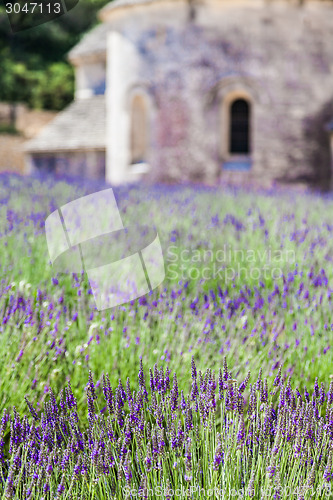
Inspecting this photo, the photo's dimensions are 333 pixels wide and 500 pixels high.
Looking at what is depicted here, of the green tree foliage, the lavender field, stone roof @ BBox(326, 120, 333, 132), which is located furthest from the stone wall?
the green tree foliage

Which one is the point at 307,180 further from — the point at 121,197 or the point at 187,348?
the point at 187,348

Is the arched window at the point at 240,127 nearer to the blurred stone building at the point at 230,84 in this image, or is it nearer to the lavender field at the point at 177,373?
the blurred stone building at the point at 230,84

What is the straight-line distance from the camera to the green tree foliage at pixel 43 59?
27578 mm

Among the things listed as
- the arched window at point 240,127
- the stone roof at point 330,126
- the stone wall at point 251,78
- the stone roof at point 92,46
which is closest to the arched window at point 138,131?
the stone wall at point 251,78

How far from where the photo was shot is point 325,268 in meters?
4.42

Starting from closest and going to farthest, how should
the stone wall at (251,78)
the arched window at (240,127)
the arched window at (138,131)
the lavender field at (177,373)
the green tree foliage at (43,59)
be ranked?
the lavender field at (177,373) → the stone wall at (251,78) → the arched window at (240,127) → the arched window at (138,131) → the green tree foliage at (43,59)

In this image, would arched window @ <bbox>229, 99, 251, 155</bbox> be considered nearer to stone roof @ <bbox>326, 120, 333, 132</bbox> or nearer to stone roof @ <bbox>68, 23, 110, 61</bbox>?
stone roof @ <bbox>326, 120, 333, 132</bbox>

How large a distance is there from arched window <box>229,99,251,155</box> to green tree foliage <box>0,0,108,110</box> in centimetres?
1486

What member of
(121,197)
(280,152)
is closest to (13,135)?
(280,152)

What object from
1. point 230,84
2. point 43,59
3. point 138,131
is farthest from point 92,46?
point 43,59

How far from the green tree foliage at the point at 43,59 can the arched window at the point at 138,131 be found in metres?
13.4

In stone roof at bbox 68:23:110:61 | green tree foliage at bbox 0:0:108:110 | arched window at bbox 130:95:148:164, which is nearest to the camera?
arched window at bbox 130:95:148:164

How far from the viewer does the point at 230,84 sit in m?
14.2

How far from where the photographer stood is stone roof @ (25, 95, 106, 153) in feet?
56.6
